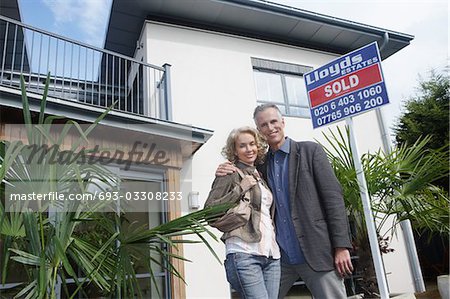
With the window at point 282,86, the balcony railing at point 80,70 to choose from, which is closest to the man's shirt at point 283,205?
the balcony railing at point 80,70

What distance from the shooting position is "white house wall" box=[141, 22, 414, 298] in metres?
4.45

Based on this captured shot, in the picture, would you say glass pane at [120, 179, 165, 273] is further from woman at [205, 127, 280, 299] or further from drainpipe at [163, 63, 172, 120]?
woman at [205, 127, 280, 299]

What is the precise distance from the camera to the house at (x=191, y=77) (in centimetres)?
402

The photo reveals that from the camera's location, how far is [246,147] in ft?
6.30

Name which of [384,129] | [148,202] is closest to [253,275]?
[148,202]

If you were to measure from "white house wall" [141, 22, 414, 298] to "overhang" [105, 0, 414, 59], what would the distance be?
0.67 feet

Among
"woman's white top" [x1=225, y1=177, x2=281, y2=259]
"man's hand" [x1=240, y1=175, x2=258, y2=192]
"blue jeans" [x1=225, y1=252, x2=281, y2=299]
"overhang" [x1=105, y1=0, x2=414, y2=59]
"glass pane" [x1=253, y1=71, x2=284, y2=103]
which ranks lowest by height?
"blue jeans" [x1=225, y1=252, x2=281, y2=299]

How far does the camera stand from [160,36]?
5410mm

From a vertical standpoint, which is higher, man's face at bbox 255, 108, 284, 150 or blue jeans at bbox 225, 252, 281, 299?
man's face at bbox 255, 108, 284, 150

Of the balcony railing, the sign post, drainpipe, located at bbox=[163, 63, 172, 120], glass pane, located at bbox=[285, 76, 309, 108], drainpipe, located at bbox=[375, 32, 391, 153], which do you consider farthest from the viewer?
drainpipe, located at bbox=[375, 32, 391, 153]

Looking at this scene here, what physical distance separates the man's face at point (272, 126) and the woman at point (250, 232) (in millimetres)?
69

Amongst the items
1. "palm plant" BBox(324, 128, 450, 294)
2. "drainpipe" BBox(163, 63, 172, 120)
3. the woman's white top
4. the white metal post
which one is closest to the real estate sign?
the white metal post

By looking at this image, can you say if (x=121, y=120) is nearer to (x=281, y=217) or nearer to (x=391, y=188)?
(x=281, y=217)

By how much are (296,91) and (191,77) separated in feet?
6.81
